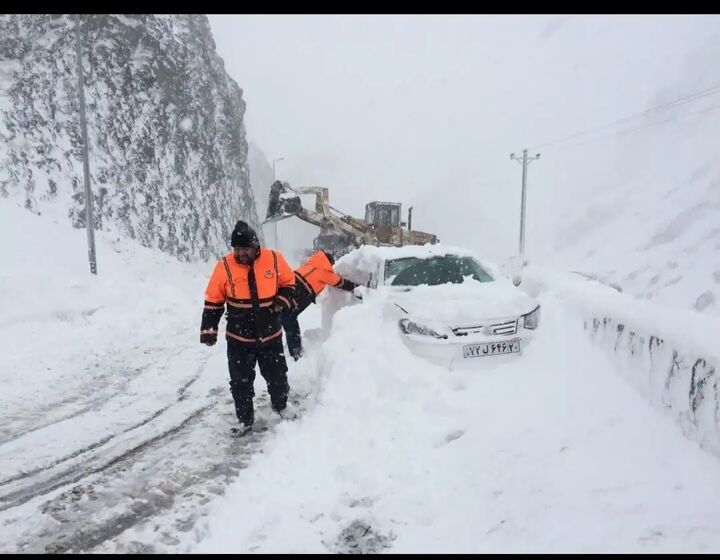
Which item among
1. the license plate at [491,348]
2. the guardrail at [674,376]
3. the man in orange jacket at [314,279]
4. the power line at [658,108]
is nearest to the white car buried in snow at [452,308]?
the license plate at [491,348]

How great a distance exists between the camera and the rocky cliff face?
65.8ft

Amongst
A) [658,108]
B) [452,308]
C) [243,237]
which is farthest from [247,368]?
[658,108]

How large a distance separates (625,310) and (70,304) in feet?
35.7

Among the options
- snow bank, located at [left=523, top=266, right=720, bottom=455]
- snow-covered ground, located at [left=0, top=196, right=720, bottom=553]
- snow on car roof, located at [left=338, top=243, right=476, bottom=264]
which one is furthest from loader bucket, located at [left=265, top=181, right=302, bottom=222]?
snow bank, located at [left=523, top=266, right=720, bottom=455]

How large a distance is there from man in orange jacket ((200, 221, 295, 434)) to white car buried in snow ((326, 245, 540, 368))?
1194mm

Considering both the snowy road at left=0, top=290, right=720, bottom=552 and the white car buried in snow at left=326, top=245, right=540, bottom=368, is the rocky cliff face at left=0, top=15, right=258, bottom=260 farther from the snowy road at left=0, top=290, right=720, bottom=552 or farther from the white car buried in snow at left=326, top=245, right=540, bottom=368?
the snowy road at left=0, top=290, right=720, bottom=552

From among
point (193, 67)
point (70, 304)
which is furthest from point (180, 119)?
point (70, 304)

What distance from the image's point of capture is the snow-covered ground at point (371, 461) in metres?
2.90

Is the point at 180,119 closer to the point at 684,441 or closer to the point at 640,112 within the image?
the point at 684,441

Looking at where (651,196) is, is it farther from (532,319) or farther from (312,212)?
(532,319)

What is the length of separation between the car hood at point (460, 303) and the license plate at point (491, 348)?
0.23 metres

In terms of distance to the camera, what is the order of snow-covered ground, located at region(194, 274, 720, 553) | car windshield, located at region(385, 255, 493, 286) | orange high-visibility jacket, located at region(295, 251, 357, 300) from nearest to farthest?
snow-covered ground, located at region(194, 274, 720, 553) → orange high-visibility jacket, located at region(295, 251, 357, 300) → car windshield, located at region(385, 255, 493, 286)

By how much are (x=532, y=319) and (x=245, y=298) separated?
2.77 meters

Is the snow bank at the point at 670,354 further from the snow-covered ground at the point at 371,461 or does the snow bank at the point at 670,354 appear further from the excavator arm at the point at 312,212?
the excavator arm at the point at 312,212
